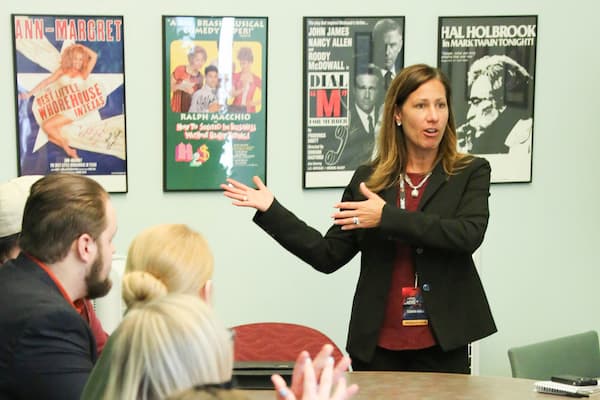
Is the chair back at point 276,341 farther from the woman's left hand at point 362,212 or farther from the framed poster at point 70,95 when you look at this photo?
the framed poster at point 70,95

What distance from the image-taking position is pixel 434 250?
2.93 m

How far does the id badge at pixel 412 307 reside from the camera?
2873 mm

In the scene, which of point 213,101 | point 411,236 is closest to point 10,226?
point 411,236

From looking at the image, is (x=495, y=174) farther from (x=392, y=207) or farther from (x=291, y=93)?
(x=392, y=207)

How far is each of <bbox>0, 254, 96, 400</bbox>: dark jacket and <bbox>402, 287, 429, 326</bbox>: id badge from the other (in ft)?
3.90

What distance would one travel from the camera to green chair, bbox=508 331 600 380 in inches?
127

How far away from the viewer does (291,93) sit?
4.15 meters

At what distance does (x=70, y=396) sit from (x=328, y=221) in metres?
2.45

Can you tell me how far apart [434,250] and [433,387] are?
0.54 metres

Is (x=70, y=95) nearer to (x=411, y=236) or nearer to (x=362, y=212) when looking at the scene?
(x=362, y=212)

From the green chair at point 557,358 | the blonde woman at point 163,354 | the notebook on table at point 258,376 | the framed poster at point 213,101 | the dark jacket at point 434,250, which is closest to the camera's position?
the blonde woman at point 163,354

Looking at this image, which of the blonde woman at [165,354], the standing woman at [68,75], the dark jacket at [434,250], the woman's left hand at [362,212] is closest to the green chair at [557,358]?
the dark jacket at [434,250]

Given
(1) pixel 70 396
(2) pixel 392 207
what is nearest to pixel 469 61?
(2) pixel 392 207

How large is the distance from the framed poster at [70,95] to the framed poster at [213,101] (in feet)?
0.76
